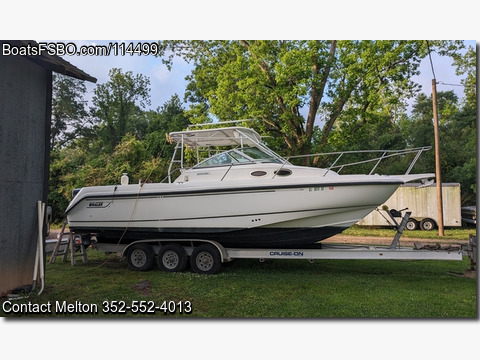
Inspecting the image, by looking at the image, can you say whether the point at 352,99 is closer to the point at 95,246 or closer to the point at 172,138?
the point at 172,138

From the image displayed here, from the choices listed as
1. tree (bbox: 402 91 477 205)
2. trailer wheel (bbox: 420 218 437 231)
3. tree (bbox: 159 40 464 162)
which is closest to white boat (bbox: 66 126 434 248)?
tree (bbox: 402 91 477 205)

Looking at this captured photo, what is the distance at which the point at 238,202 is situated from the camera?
17.7ft

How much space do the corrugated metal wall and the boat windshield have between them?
2.42 metres

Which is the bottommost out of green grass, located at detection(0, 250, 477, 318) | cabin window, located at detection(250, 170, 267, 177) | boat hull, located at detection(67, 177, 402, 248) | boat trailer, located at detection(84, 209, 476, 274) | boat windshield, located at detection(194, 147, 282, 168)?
green grass, located at detection(0, 250, 477, 318)

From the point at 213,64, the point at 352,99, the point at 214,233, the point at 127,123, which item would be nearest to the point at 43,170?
the point at 214,233

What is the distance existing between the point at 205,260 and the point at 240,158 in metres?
1.74

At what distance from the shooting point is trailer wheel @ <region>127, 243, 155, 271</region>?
6.00m

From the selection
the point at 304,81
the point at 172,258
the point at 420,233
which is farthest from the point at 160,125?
the point at 420,233

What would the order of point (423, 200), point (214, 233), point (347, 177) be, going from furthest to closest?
1. point (423, 200)
2. point (214, 233)
3. point (347, 177)

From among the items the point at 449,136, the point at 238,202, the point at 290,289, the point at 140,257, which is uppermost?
the point at 449,136

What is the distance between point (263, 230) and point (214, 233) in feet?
2.55

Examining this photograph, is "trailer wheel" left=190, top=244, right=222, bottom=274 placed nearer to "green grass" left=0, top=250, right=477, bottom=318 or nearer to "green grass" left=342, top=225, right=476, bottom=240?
"green grass" left=0, top=250, right=477, bottom=318

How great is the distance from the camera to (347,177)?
17.0ft

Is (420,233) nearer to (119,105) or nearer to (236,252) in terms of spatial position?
(236,252)
